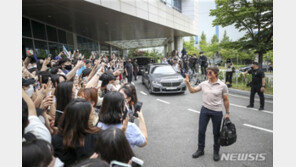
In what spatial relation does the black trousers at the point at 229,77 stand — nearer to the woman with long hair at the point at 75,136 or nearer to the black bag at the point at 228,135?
the black bag at the point at 228,135

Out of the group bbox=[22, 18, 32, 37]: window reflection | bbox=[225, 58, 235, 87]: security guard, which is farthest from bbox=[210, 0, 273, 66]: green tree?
bbox=[22, 18, 32, 37]: window reflection

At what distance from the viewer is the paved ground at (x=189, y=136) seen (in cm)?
341

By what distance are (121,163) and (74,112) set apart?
2.51 ft

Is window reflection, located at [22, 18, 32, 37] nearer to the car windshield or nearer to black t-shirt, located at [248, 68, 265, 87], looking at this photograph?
the car windshield

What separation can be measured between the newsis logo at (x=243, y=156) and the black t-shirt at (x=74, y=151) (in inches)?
110

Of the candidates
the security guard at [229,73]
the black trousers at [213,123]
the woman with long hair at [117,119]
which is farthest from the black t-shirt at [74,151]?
the security guard at [229,73]

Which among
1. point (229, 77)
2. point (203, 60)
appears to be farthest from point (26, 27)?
point (229, 77)

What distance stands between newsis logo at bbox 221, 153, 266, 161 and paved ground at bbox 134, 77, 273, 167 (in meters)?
0.09

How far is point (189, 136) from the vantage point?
4.52 meters

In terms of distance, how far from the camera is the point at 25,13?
12266 mm

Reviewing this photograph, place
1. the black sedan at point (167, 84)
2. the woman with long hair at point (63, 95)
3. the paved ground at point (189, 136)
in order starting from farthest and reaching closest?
the black sedan at point (167, 84)
the paved ground at point (189, 136)
the woman with long hair at point (63, 95)

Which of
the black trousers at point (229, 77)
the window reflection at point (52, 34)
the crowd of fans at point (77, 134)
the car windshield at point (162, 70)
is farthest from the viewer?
the window reflection at point (52, 34)

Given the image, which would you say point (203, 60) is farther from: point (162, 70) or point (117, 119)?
point (117, 119)

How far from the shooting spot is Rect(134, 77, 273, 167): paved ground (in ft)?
11.2
